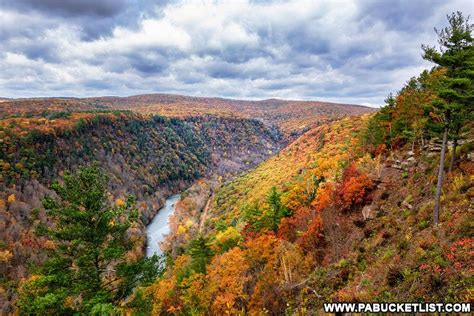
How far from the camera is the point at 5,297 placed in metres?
50.3

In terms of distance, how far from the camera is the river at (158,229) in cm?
8256

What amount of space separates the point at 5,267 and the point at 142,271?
57821mm

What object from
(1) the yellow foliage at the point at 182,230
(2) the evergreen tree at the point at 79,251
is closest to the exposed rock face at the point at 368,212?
(2) the evergreen tree at the point at 79,251

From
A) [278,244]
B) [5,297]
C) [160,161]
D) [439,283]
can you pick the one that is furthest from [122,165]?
[439,283]

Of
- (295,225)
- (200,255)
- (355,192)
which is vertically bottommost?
(200,255)

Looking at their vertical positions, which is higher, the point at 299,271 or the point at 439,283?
the point at 439,283

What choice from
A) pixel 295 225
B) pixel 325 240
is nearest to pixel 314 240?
pixel 325 240

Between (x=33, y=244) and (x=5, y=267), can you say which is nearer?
(x=5, y=267)

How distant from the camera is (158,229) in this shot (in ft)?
321

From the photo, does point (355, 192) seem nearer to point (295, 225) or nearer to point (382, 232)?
point (382, 232)

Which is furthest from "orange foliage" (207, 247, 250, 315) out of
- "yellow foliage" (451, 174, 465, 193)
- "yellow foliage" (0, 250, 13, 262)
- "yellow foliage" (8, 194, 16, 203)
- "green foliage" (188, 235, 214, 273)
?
"yellow foliage" (8, 194, 16, 203)

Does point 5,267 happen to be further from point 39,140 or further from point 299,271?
point 299,271

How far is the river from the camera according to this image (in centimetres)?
8256

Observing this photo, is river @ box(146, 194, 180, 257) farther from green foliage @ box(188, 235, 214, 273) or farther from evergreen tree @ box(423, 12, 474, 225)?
evergreen tree @ box(423, 12, 474, 225)
